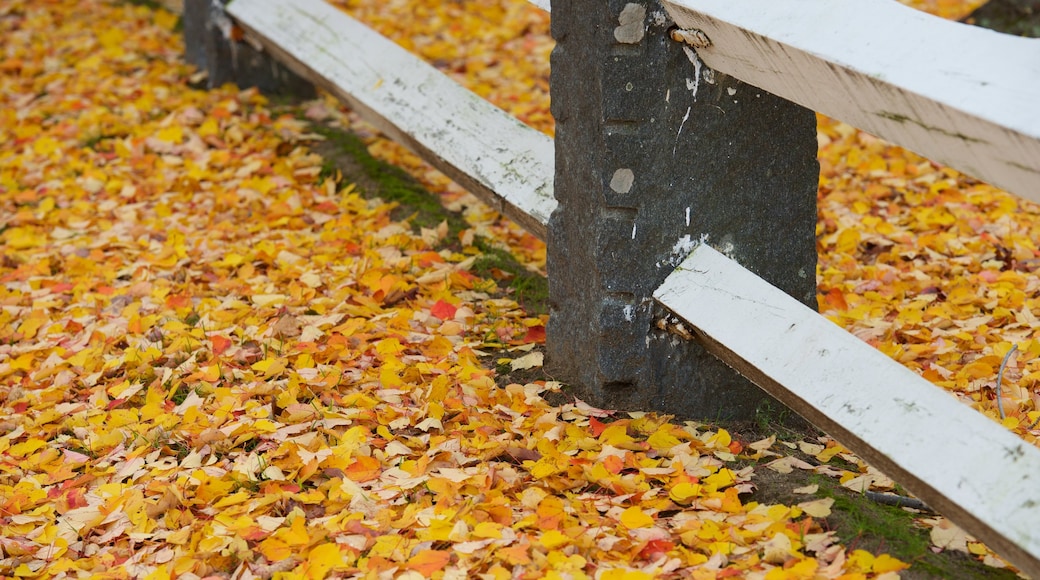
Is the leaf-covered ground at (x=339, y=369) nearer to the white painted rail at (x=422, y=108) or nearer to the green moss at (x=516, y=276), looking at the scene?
the green moss at (x=516, y=276)

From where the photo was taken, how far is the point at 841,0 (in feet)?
5.36

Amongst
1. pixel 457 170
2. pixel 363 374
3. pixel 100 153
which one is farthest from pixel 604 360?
pixel 100 153

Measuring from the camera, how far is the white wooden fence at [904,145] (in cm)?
137

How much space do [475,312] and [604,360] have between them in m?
0.67

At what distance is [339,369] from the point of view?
250cm

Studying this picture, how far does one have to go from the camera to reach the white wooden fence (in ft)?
4.50

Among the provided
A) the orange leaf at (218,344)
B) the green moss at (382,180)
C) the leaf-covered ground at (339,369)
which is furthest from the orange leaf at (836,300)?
the orange leaf at (218,344)

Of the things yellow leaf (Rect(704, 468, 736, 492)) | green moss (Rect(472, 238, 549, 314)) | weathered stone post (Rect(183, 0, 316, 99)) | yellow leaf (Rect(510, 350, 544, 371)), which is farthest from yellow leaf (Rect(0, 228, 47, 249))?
yellow leaf (Rect(704, 468, 736, 492))

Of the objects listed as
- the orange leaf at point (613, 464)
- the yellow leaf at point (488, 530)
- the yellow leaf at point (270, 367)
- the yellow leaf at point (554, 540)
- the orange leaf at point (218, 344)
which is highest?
the orange leaf at point (613, 464)

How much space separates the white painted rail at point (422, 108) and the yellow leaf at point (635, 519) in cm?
74

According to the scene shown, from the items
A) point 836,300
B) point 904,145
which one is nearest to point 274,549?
point 904,145

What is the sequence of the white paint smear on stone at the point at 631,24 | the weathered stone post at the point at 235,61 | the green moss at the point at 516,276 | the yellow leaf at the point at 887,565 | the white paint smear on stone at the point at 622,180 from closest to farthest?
the yellow leaf at the point at 887,565 → the white paint smear on stone at the point at 631,24 → the white paint smear on stone at the point at 622,180 → the green moss at the point at 516,276 → the weathered stone post at the point at 235,61

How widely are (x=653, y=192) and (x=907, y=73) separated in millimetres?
690

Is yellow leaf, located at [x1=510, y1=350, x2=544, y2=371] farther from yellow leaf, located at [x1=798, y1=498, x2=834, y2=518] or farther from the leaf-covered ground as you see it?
yellow leaf, located at [x1=798, y1=498, x2=834, y2=518]
